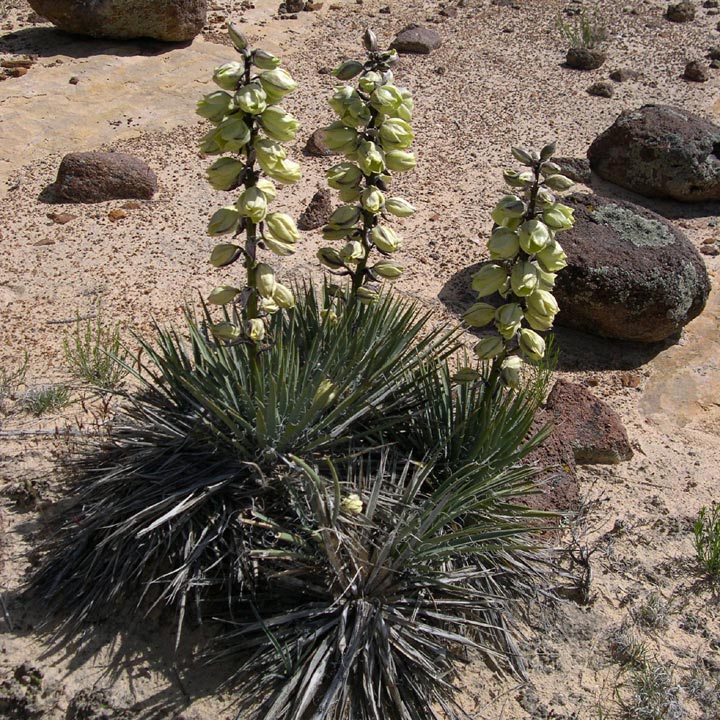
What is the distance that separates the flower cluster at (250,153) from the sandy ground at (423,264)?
125 cm

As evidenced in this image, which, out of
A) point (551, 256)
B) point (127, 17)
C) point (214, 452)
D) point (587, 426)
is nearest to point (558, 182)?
point (551, 256)

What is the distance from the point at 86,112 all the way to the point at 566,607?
19.1ft

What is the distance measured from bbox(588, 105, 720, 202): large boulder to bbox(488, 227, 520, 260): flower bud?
4285mm

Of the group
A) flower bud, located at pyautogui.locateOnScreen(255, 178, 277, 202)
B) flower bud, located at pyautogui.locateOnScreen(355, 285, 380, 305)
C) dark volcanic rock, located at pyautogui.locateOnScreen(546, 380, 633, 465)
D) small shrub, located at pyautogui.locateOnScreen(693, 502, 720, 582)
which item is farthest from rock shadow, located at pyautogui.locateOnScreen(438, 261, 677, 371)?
flower bud, located at pyautogui.locateOnScreen(255, 178, 277, 202)

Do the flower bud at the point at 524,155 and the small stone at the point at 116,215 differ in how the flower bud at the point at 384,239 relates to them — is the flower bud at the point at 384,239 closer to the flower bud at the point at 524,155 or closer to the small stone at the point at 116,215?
the flower bud at the point at 524,155

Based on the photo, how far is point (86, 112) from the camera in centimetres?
739

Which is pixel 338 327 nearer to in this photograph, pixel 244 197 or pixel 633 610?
pixel 244 197

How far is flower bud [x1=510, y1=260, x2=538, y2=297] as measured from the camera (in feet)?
9.62

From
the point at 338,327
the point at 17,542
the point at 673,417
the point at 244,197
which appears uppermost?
the point at 244,197

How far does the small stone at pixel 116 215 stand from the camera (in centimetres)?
609

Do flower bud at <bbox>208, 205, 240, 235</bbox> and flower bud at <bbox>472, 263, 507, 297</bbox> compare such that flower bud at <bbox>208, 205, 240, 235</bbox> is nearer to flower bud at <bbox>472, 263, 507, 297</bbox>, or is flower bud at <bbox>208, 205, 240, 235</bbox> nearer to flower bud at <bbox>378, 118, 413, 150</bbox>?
flower bud at <bbox>378, 118, 413, 150</bbox>

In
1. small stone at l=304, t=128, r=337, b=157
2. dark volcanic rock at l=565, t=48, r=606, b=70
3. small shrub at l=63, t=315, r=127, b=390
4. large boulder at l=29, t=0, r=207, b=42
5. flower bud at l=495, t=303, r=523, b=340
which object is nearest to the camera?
flower bud at l=495, t=303, r=523, b=340

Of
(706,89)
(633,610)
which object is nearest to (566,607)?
Result: (633,610)

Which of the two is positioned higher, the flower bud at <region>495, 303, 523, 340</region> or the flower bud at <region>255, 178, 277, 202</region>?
the flower bud at <region>255, 178, 277, 202</region>
